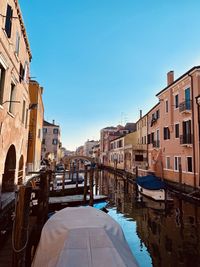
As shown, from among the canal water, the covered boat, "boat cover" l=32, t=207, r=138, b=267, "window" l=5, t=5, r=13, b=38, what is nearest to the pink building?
the covered boat

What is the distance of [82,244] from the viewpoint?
343 cm

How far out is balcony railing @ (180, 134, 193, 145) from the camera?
17.0 m

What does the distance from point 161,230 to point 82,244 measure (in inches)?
294

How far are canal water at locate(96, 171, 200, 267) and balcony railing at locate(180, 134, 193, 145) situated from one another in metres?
4.76

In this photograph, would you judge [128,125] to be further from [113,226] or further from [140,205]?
[113,226]

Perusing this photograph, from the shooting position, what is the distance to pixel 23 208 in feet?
13.8

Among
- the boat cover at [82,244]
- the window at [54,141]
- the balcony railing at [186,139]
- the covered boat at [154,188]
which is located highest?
the window at [54,141]

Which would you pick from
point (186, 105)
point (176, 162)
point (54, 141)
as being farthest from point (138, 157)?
point (54, 141)

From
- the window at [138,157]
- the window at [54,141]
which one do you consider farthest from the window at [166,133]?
the window at [54,141]

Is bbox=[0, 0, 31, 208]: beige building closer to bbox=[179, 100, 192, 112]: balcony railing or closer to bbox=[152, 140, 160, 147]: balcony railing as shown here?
bbox=[179, 100, 192, 112]: balcony railing

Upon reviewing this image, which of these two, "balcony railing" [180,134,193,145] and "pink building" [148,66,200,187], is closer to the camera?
"pink building" [148,66,200,187]

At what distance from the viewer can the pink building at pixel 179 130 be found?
16453 mm

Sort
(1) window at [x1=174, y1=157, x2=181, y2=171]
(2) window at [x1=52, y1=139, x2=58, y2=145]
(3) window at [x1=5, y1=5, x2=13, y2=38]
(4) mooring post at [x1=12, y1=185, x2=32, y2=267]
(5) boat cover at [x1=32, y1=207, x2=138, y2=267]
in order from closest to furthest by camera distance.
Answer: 1. (5) boat cover at [x1=32, y1=207, x2=138, y2=267]
2. (4) mooring post at [x1=12, y1=185, x2=32, y2=267]
3. (3) window at [x1=5, y1=5, x2=13, y2=38]
4. (1) window at [x1=174, y1=157, x2=181, y2=171]
5. (2) window at [x1=52, y1=139, x2=58, y2=145]

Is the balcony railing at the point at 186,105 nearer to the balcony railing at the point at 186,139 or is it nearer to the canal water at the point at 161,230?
the balcony railing at the point at 186,139
